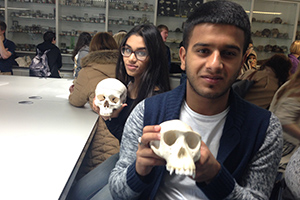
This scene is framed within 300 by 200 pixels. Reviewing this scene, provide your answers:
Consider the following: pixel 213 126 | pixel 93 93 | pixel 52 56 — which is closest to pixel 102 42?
pixel 93 93

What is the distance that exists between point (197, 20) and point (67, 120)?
4.93ft

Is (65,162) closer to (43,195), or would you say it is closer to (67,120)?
(43,195)

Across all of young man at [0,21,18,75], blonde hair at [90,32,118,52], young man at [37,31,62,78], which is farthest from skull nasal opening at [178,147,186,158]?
young man at [0,21,18,75]

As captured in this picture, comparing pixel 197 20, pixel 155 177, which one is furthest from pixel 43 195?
pixel 197 20

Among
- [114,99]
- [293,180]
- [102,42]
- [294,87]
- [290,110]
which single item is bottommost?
[293,180]

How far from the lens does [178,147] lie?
2.73ft

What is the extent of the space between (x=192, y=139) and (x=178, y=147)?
0.07m

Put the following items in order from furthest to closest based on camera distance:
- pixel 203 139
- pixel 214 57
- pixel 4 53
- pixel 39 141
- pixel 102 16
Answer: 1. pixel 102 16
2. pixel 4 53
3. pixel 39 141
4. pixel 203 139
5. pixel 214 57

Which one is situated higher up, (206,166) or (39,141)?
(206,166)

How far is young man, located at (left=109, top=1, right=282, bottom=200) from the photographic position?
95cm

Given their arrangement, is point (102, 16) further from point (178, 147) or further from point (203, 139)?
point (178, 147)

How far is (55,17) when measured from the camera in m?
6.66

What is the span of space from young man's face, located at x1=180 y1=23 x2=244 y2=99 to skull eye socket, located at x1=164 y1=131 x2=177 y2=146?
213mm

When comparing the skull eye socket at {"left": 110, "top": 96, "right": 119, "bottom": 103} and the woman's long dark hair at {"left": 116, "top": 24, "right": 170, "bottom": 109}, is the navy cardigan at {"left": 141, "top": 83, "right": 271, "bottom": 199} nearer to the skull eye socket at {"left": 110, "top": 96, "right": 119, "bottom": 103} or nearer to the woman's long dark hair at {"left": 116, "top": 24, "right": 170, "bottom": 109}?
the skull eye socket at {"left": 110, "top": 96, "right": 119, "bottom": 103}
